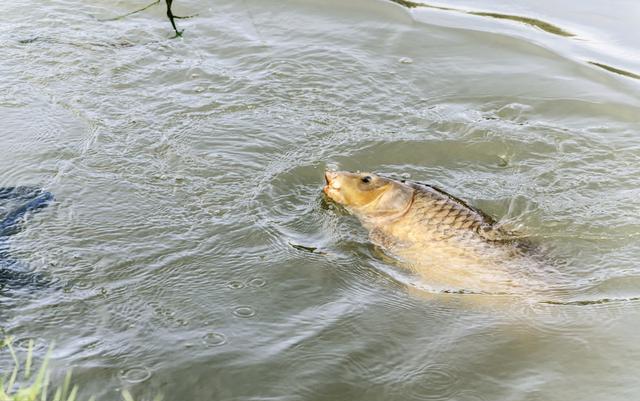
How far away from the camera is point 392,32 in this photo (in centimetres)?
765

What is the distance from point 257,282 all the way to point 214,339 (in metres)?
0.57

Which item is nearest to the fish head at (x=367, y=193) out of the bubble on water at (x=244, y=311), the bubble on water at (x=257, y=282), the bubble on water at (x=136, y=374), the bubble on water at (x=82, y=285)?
the bubble on water at (x=257, y=282)

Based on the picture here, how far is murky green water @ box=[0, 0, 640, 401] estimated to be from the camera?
153 inches

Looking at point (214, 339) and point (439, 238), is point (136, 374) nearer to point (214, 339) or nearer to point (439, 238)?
point (214, 339)

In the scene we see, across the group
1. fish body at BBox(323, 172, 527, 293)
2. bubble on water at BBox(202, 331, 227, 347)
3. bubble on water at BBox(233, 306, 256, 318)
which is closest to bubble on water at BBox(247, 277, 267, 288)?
bubble on water at BBox(233, 306, 256, 318)

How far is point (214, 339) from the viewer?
3.96 m

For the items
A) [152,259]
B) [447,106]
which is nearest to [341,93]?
[447,106]

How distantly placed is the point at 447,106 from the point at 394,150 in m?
0.83

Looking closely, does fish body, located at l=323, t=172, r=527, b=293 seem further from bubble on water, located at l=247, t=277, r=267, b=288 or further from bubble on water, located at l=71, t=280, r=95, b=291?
bubble on water, located at l=71, t=280, r=95, b=291

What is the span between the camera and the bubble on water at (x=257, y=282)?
4430 mm

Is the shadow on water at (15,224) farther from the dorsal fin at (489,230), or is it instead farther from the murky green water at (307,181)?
the dorsal fin at (489,230)

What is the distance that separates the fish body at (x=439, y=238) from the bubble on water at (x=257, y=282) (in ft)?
2.38

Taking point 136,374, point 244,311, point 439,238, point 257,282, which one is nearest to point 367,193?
point 439,238

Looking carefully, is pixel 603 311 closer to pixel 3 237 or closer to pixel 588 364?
pixel 588 364
